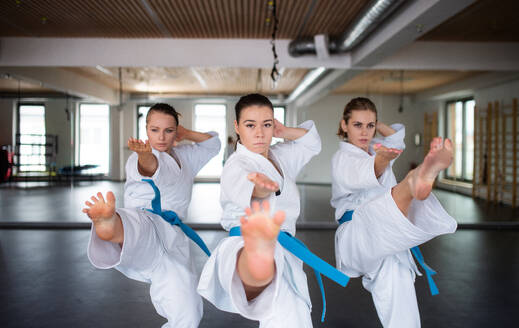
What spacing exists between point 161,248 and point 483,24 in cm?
520

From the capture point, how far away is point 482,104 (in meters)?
7.08

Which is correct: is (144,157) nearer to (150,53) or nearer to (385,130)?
(385,130)

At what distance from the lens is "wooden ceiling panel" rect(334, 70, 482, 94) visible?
6246mm

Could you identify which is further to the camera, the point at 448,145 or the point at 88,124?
the point at 88,124

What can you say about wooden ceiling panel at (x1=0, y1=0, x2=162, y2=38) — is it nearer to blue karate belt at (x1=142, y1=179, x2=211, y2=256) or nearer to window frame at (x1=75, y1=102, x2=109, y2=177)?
window frame at (x1=75, y1=102, x2=109, y2=177)

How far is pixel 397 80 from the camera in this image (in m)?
6.28

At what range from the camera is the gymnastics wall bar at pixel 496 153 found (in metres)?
6.99

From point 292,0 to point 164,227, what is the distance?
328 cm

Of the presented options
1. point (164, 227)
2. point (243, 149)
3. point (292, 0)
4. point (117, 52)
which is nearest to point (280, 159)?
point (243, 149)

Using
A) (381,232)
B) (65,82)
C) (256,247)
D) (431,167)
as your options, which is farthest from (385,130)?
(65,82)

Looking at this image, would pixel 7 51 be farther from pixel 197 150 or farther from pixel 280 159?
pixel 280 159

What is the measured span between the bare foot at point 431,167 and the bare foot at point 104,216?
3.80 feet

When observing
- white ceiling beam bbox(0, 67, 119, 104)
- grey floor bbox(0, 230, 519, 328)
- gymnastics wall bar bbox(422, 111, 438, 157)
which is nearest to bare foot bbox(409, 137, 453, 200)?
grey floor bbox(0, 230, 519, 328)

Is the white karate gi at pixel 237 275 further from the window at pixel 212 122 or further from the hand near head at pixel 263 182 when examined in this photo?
the window at pixel 212 122
